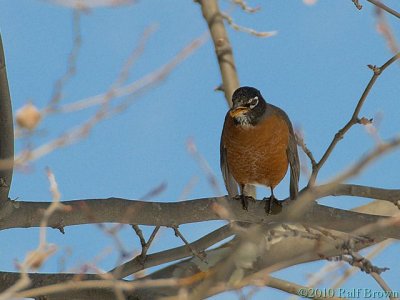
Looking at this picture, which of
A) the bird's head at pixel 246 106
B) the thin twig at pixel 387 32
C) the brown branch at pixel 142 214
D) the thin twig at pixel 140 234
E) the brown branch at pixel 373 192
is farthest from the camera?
the bird's head at pixel 246 106

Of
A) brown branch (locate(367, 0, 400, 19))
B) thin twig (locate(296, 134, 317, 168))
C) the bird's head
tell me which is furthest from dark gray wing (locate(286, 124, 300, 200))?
brown branch (locate(367, 0, 400, 19))

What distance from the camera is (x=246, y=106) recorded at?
19.6 ft

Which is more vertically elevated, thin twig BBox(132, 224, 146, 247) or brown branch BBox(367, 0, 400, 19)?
brown branch BBox(367, 0, 400, 19)

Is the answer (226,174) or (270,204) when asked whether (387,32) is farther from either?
(226,174)

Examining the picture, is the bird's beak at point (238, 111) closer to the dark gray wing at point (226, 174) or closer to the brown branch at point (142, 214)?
the dark gray wing at point (226, 174)

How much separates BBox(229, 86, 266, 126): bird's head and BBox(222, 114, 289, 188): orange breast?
0.07 meters

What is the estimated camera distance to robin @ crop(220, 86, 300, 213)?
596cm

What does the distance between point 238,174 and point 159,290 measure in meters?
1.71

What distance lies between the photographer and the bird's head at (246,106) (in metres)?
5.94

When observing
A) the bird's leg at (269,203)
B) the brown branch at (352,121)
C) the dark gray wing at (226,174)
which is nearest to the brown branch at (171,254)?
the bird's leg at (269,203)

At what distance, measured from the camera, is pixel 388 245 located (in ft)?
18.7

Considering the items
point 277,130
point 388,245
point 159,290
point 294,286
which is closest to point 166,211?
point 159,290

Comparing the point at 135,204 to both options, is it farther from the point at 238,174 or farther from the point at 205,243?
the point at 238,174

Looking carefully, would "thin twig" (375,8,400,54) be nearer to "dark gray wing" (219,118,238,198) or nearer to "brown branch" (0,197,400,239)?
"brown branch" (0,197,400,239)
